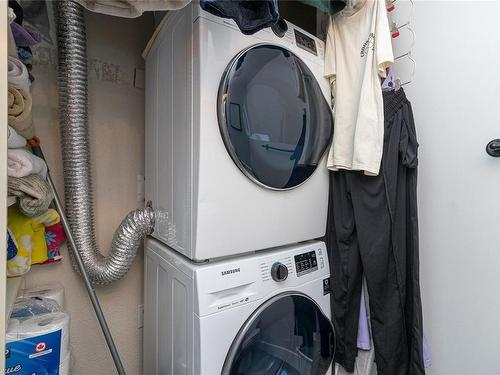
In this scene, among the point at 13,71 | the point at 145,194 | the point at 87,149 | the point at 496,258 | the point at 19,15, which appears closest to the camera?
the point at 13,71

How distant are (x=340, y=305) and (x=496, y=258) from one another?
652mm

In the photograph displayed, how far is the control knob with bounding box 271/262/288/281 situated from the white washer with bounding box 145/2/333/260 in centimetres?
8

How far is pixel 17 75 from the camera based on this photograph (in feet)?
2.78

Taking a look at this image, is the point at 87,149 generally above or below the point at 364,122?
below

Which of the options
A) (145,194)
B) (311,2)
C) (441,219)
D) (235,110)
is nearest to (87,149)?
(145,194)

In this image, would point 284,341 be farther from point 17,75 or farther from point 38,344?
point 17,75

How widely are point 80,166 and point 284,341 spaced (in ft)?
3.76

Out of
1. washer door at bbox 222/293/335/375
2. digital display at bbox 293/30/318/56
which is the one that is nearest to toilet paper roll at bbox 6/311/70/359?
washer door at bbox 222/293/335/375

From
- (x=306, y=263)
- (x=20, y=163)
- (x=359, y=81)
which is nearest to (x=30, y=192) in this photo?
(x=20, y=163)

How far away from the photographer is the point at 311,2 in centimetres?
116

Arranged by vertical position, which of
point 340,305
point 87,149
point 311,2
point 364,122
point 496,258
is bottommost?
point 340,305

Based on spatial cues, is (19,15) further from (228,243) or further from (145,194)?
(228,243)

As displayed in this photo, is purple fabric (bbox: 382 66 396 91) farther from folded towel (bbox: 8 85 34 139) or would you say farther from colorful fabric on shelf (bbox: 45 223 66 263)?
colorful fabric on shelf (bbox: 45 223 66 263)

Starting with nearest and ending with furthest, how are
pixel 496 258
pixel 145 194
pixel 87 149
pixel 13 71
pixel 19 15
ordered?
pixel 13 71 → pixel 19 15 → pixel 496 258 → pixel 87 149 → pixel 145 194
